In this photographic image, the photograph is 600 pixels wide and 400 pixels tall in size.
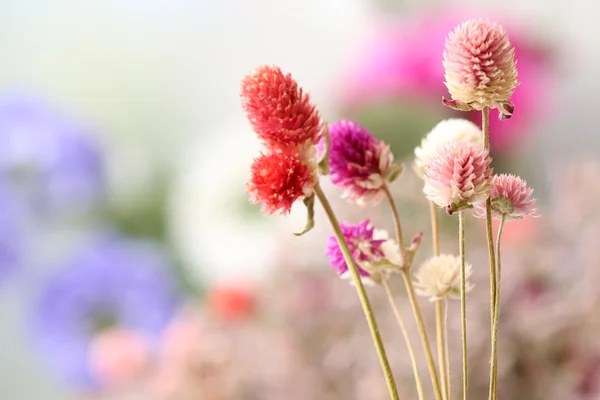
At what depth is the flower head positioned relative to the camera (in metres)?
0.14

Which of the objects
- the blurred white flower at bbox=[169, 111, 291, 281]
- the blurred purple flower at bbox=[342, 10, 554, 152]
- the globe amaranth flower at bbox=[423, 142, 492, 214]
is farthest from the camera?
the blurred white flower at bbox=[169, 111, 291, 281]

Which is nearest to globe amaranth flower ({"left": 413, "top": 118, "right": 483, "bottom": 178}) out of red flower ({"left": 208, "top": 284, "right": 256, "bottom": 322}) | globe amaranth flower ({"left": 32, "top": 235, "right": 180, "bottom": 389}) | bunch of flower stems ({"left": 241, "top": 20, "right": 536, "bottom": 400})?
bunch of flower stems ({"left": 241, "top": 20, "right": 536, "bottom": 400})

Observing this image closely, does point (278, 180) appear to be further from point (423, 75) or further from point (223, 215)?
point (223, 215)

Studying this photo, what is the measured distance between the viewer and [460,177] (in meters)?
0.12

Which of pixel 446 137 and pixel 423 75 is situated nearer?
pixel 446 137

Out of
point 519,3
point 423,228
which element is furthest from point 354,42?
point 423,228

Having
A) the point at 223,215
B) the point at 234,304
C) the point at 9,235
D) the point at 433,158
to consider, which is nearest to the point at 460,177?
the point at 433,158

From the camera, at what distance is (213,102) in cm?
90

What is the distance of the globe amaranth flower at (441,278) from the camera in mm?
142

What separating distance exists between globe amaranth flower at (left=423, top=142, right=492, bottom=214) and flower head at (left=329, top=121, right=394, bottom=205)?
0.07 feet

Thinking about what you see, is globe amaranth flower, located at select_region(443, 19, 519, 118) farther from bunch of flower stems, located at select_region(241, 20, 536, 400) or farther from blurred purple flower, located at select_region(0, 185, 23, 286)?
blurred purple flower, located at select_region(0, 185, 23, 286)

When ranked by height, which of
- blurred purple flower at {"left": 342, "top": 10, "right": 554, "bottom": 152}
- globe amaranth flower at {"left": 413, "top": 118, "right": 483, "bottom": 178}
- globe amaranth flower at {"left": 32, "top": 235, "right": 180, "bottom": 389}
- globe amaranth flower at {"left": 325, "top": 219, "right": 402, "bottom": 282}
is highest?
globe amaranth flower at {"left": 413, "top": 118, "right": 483, "bottom": 178}

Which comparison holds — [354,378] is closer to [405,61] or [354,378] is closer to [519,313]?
[519,313]

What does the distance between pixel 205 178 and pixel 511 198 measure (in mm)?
638
